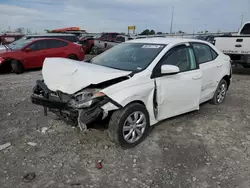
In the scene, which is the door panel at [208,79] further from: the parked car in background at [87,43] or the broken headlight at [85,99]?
the parked car in background at [87,43]

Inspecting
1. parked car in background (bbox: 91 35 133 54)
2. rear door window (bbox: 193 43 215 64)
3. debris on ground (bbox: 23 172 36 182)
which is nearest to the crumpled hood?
debris on ground (bbox: 23 172 36 182)

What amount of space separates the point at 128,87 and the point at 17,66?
7590 millimetres

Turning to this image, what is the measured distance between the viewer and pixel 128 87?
3.58 meters

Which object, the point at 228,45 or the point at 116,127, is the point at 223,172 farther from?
the point at 228,45

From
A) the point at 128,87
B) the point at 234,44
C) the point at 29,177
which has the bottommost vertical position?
the point at 29,177

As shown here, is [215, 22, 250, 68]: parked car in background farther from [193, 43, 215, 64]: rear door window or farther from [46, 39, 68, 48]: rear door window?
[46, 39, 68, 48]: rear door window

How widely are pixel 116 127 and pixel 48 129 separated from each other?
1.48 m

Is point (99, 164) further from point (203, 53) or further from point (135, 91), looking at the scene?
point (203, 53)

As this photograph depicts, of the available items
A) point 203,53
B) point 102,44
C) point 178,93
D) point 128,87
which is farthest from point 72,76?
point 102,44

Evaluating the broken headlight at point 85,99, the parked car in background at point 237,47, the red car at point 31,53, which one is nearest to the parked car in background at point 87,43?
the red car at point 31,53

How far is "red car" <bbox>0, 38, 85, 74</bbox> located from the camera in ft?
31.9

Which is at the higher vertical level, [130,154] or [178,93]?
[178,93]

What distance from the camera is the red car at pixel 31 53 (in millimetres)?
9734

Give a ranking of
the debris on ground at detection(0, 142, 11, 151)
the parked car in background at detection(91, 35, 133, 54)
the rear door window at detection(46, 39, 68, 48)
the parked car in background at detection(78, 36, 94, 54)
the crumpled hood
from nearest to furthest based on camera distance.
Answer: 1. the crumpled hood
2. the debris on ground at detection(0, 142, 11, 151)
3. the rear door window at detection(46, 39, 68, 48)
4. the parked car in background at detection(91, 35, 133, 54)
5. the parked car in background at detection(78, 36, 94, 54)
